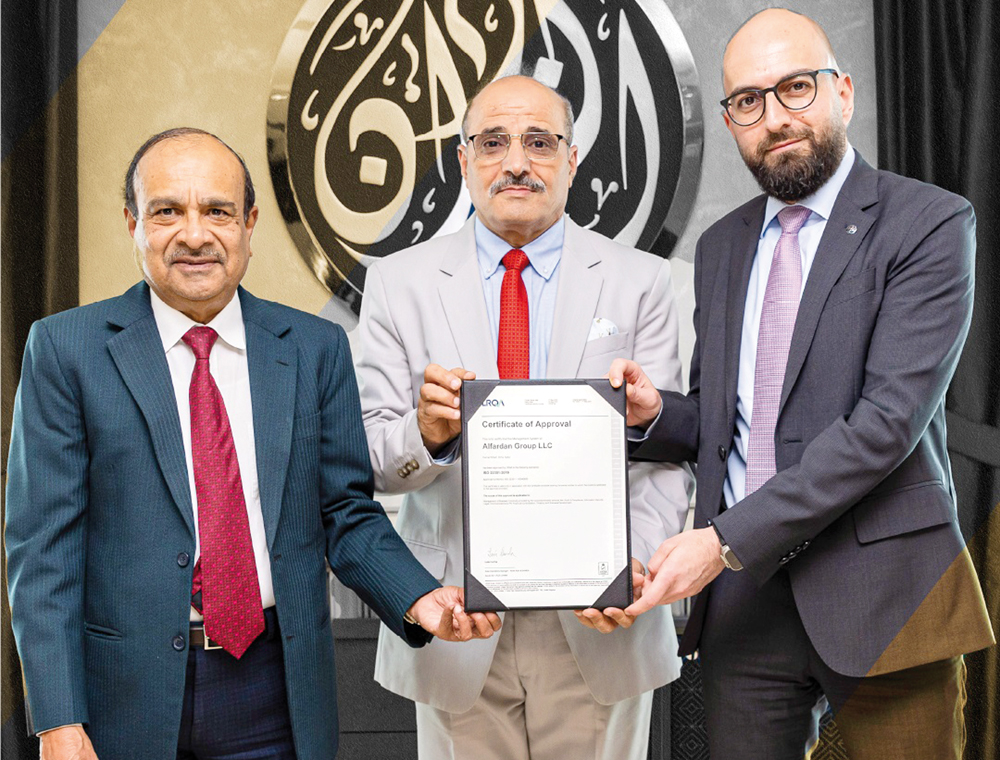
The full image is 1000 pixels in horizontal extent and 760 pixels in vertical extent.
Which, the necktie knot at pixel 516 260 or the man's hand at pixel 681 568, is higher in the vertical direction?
the necktie knot at pixel 516 260

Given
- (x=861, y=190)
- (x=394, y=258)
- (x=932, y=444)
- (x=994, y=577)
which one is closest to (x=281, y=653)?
(x=394, y=258)

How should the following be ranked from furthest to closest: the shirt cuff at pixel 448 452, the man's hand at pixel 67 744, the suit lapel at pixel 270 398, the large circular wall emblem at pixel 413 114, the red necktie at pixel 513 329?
the large circular wall emblem at pixel 413 114 < the red necktie at pixel 513 329 < the shirt cuff at pixel 448 452 < the suit lapel at pixel 270 398 < the man's hand at pixel 67 744

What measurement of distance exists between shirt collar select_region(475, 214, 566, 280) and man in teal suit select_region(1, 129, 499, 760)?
49cm

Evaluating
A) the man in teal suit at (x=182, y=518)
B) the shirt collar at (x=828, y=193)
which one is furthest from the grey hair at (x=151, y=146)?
the shirt collar at (x=828, y=193)

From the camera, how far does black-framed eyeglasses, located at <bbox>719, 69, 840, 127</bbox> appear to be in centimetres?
191

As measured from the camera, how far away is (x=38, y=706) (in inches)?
60.3

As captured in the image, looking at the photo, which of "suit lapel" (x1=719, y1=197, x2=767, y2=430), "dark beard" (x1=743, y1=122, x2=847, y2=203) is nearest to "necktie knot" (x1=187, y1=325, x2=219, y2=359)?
"suit lapel" (x1=719, y1=197, x2=767, y2=430)

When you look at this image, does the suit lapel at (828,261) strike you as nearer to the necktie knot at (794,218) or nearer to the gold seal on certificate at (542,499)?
the necktie knot at (794,218)

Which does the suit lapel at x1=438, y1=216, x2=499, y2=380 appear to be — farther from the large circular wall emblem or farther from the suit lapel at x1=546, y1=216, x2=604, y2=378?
the large circular wall emblem

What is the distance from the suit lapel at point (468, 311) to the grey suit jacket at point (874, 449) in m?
0.57

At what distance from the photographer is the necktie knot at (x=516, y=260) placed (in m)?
2.09

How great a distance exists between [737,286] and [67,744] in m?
1.45

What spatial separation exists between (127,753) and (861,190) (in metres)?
1.63

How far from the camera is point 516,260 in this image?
209 cm
